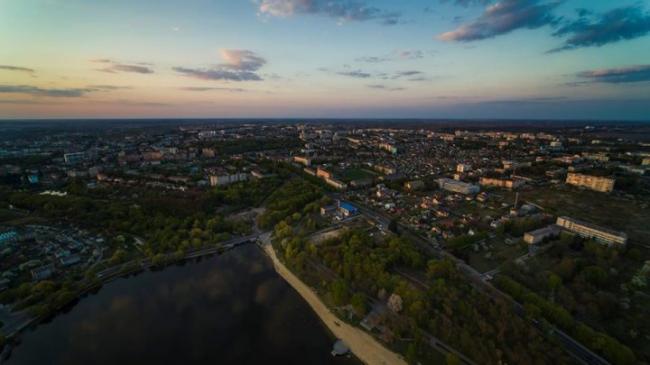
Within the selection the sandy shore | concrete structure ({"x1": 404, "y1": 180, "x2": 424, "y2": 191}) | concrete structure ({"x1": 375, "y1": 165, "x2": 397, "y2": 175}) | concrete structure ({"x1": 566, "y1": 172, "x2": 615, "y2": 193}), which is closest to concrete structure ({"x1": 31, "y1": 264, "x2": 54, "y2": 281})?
the sandy shore

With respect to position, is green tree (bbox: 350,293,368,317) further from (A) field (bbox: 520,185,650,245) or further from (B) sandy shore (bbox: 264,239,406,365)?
(A) field (bbox: 520,185,650,245)

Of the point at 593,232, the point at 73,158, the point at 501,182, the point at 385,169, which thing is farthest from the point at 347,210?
the point at 73,158

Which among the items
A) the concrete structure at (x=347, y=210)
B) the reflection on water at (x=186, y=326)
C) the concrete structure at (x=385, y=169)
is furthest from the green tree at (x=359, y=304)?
the concrete structure at (x=385, y=169)

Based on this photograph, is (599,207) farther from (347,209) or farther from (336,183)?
(336,183)

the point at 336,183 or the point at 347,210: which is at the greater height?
the point at 336,183

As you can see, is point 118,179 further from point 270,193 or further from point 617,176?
point 617,176

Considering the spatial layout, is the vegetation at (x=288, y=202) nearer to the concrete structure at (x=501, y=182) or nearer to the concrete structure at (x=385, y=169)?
the concrete structure at (x=385, y=169)
